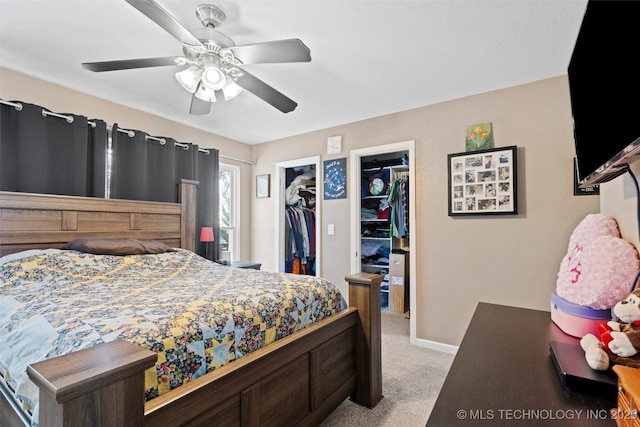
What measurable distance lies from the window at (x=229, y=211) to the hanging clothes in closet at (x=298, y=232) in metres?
0.73

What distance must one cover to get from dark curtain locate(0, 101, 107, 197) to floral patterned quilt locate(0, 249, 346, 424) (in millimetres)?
668

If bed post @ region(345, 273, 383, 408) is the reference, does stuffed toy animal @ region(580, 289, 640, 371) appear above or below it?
above

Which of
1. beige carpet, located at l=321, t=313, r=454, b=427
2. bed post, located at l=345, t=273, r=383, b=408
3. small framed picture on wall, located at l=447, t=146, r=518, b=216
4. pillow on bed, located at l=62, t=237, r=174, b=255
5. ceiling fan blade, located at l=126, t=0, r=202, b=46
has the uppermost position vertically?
ceiling fan blade, located at l=126, t=0, r=202, b=46

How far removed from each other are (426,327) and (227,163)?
129 inches

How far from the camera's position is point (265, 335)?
4.78ft

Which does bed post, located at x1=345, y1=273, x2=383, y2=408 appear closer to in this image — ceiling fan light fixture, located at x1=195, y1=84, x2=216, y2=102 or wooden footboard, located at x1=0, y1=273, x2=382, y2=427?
wooden footboard, located at x1=0, y1=273, x2=382, y2=427

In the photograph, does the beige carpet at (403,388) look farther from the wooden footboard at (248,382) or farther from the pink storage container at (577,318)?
the pink storage container at (577,318)

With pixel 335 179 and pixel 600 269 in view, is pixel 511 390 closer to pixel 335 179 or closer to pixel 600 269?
pixel 600 269

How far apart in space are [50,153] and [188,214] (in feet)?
4.23

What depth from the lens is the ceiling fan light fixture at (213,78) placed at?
6.07 feet

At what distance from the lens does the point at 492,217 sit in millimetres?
2711

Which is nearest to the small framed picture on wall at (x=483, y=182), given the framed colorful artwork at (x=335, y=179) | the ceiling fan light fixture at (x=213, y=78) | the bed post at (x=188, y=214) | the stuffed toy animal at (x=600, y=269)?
the framed colorful artwork at (x=335, y=179)

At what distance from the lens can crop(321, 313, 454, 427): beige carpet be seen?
73.0 inches

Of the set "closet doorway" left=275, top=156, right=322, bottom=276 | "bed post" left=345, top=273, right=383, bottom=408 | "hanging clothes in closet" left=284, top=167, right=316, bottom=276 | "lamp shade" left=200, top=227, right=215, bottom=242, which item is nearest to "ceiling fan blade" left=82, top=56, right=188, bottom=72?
"bed post" left=345, top=273, right=383, bottom=408
